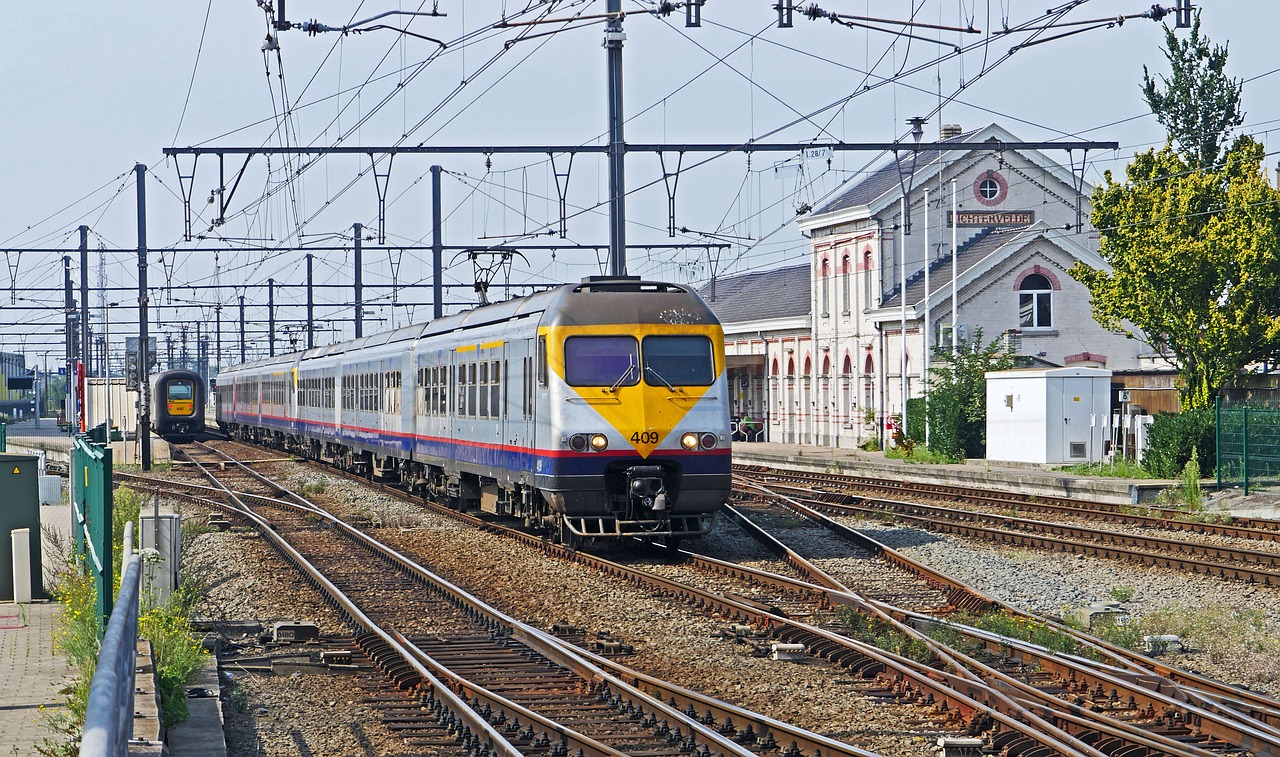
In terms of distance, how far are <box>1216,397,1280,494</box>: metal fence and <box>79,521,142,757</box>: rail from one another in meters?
22.1

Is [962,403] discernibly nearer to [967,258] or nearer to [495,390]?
[967,258]

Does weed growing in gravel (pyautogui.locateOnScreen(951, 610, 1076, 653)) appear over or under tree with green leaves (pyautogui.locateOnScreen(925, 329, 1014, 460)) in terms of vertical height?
under

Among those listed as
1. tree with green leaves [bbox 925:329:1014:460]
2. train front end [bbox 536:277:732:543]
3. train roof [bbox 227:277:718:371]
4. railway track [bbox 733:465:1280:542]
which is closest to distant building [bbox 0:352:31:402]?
tree with green leaves [bbox 925:329:1014:460]

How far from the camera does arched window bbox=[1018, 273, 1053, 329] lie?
46125mm

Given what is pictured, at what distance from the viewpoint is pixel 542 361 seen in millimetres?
17703

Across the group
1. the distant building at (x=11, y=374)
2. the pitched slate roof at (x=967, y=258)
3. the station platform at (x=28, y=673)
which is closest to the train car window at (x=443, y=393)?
the station platform at (x=28, y=673)

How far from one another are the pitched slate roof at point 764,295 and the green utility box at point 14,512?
39789 millimetres

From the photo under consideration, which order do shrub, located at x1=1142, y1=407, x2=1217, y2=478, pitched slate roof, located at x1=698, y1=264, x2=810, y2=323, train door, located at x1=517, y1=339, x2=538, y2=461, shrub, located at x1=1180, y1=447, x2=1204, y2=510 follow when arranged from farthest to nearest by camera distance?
pitched slate roof, located at x1=698, y1=264, x2=810, y2=323 < shrub, located at x1=1142, y1=407, x2=1217, y2=478 < shrub, located at x1=1180, y1=447, x2=1204, y2=510 < train door, located at x1=517, y1=339, x2=538, y2=461

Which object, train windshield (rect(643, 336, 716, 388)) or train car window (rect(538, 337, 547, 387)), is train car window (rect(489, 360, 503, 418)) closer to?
train car window (rect(538, 337, 547, 387))

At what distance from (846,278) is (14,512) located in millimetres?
39083

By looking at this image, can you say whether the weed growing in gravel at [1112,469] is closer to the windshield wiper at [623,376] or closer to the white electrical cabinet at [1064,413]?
the white electrical cabinet at [1064,413]

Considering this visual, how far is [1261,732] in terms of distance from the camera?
8.08m

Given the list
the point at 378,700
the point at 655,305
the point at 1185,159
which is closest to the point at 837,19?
the point at 655,305

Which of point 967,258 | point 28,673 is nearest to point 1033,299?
point 967,258
